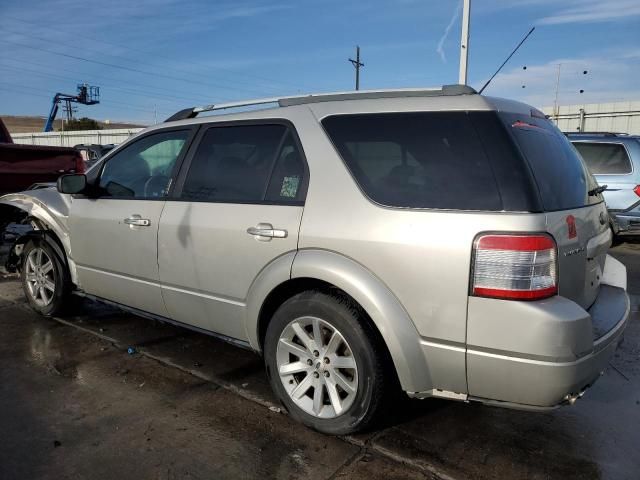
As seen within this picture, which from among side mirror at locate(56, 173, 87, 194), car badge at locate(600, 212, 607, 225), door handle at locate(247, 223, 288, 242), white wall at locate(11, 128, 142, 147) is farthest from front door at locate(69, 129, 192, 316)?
white wall at locate(11, 128, 142, 147)

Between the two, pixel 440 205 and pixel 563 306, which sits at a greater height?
pixel 440 205

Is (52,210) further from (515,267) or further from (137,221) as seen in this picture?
(515,267)

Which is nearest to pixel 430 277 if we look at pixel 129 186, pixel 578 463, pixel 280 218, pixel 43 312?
pixel 280 218

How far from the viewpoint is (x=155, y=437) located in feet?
9.77

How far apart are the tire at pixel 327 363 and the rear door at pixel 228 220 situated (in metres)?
0.33

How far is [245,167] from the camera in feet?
11.2

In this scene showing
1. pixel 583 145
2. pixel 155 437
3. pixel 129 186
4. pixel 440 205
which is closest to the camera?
pixel 440 205

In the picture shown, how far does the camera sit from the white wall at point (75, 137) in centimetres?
3306

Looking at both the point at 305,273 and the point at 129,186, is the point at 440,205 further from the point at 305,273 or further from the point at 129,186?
the point at 129,186

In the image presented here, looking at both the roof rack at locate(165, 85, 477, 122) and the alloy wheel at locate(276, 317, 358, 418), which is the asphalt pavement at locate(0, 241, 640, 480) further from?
the roof rack at locate(165, 85, 477, 122)

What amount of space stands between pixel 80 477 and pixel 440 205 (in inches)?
86.1

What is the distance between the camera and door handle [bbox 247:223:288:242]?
302 centimetres

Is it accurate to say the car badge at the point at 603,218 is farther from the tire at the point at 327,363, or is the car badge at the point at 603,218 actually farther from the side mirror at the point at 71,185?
the side mirror at the point at 71,185

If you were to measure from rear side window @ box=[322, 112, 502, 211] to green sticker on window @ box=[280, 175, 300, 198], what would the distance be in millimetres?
327
